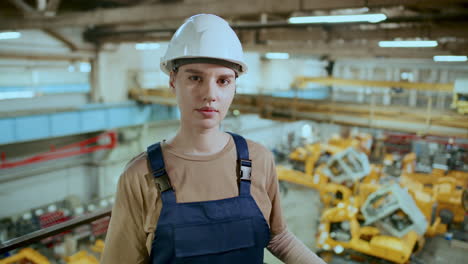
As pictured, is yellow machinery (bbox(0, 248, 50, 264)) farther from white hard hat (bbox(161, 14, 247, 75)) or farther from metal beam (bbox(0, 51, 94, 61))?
white hard hat (bbox(161, 14, 247, 75))

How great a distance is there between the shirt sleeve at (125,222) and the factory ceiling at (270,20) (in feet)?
16.1

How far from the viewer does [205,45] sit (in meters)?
1.54

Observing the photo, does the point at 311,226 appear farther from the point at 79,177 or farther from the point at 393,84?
the point at 79,177

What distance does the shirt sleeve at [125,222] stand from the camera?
1564 millimetres

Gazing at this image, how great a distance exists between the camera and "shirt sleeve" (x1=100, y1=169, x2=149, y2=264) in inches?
61.6

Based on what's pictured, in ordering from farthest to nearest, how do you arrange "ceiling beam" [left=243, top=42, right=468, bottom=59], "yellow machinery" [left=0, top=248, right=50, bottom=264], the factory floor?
"ceiling beam" [left=243, top=42, right=468, bottom=59], "yellow machinery" [left=0, top=248, right=50, bottom=264], the factory floor

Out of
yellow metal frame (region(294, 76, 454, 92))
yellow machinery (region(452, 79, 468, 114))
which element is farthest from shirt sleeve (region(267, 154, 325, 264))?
yellow metal frame (region(294, 76, 454, 92))

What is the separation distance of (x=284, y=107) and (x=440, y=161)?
7.75 meters

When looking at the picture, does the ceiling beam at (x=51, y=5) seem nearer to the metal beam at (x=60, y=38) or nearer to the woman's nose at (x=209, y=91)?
the metal beam at (x=60, y=38)

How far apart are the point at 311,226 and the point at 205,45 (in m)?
9.25

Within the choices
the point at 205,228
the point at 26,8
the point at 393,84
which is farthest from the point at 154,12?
the point at 393,84

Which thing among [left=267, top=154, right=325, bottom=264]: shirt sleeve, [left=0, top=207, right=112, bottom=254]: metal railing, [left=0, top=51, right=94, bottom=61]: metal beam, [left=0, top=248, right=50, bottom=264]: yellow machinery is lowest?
[left=0, top=248, right=50, bottom=264]: yellow machinery

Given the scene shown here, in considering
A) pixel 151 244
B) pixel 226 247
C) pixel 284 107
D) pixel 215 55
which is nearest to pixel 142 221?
pixel 151 244

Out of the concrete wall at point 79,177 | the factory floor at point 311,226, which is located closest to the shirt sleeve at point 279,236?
the factory floor at point 311,226
